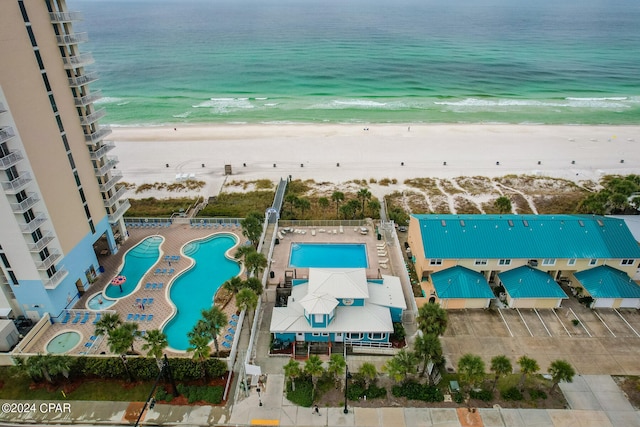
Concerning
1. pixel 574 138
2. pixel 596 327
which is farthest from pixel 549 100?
pixel 596 327

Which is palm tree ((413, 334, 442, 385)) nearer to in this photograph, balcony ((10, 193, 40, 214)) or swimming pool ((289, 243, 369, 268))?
swimming pool ((289, 243, 369, 268))

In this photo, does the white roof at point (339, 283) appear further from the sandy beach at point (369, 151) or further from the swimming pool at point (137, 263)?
the sandy beach at point (369, 151)

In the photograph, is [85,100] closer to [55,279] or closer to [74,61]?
[74,61]

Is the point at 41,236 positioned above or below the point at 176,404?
above

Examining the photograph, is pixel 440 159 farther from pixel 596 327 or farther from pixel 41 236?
pixel 41 236


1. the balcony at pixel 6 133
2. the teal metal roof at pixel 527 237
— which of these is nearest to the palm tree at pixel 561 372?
the teal metal roof at pixel 527 237

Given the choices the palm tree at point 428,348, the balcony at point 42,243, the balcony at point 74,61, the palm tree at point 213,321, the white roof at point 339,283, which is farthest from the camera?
the balcony at point 74,61

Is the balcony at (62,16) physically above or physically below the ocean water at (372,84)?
above
